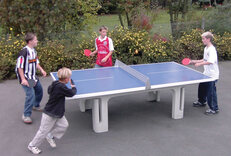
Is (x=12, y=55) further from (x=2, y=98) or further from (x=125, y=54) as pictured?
(x=125, y=54)

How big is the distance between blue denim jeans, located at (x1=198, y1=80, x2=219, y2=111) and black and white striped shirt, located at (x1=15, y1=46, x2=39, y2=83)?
3.38 m

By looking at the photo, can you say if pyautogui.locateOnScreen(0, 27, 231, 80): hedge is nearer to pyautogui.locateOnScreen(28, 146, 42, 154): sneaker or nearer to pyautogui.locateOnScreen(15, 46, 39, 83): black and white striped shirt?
pyautogui.locateOnScreen(15, 46, 39, 83): black and white striped shirt

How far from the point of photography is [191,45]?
33.0 ft

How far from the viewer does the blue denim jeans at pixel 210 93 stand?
545 cm

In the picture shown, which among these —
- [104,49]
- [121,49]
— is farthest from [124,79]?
[121,49]

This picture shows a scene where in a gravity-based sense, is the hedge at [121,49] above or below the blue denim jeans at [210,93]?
above

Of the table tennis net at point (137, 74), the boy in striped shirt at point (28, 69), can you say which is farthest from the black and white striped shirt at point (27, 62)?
the table tennis net at point (137, 74)

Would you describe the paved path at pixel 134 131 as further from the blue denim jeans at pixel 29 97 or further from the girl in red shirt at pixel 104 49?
the girl in red shirt at pixel 104 49

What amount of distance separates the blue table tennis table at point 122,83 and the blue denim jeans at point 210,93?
1.07ft

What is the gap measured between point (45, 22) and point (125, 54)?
2861 mm

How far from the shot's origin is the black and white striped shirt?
486 centimetres

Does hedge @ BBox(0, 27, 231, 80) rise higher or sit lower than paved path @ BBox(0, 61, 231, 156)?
higher

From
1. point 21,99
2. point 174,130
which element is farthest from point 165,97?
point 21,99

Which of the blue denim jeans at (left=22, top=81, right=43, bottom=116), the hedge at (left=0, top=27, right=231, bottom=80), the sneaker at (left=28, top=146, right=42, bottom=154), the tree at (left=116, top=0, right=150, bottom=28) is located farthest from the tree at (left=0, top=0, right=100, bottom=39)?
the sneaker at (left=28, top=146, right=42, bottom=154)
